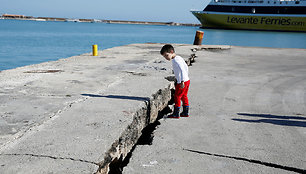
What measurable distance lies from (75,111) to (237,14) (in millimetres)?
70401

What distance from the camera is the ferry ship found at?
225 ft

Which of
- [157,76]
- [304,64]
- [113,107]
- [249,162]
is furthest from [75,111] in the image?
[304,64]

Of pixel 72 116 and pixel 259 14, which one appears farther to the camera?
pixel 259 14

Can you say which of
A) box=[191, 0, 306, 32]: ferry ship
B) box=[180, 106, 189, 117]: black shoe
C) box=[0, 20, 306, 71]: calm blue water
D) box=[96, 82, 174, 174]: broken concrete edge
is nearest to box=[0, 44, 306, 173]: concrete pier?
box=[96, 82, 174, 174]: broken concrete edge

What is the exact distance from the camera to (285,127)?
4.25 meters

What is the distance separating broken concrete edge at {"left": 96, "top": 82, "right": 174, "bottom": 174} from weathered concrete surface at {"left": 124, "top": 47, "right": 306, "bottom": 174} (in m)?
0.18

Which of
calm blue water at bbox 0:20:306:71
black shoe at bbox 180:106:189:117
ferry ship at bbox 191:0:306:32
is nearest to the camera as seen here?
black shoe at bbox 180:106:189:117

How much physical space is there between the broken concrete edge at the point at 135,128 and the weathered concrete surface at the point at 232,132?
0.58 ft

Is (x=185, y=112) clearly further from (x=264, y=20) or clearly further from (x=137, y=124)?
(x=264, y=20)

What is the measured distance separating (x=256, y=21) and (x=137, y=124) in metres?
73.2

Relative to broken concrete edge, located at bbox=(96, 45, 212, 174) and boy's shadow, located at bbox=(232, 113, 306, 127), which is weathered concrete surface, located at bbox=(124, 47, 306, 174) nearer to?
boy's shadow, located at bbox=(232, 113, 306, 127)

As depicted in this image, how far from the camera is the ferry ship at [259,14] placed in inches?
2702

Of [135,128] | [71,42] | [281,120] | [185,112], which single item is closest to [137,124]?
[135,128]

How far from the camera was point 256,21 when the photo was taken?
71.1 m
